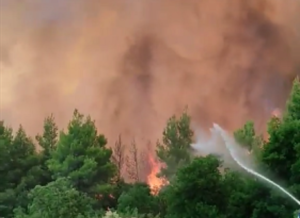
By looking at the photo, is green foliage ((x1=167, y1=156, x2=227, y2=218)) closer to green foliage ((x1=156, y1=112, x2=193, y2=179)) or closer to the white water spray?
the white water spray

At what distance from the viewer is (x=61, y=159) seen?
86.5ft

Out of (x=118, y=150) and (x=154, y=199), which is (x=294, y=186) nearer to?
(x=154, y=199)

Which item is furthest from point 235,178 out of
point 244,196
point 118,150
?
point 118,150

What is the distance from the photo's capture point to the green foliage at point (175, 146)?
87.7ft

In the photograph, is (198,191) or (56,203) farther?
(198,191)

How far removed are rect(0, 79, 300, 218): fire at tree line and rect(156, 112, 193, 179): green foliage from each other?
4cm

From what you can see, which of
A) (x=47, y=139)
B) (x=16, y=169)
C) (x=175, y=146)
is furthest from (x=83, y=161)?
(x=47, y=139)

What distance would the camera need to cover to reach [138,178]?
101 feet

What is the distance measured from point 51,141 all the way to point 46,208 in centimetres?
1090

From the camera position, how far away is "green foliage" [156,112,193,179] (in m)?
26.7

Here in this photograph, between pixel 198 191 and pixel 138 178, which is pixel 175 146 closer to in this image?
pixel 138 178

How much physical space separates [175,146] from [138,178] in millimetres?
4229

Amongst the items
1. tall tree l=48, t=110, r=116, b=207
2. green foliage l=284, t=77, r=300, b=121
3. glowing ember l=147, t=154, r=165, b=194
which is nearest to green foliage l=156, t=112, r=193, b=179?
tall tree l=48, t=110, r=116, b=207

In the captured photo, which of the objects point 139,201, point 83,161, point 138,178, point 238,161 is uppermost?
point 138,178
